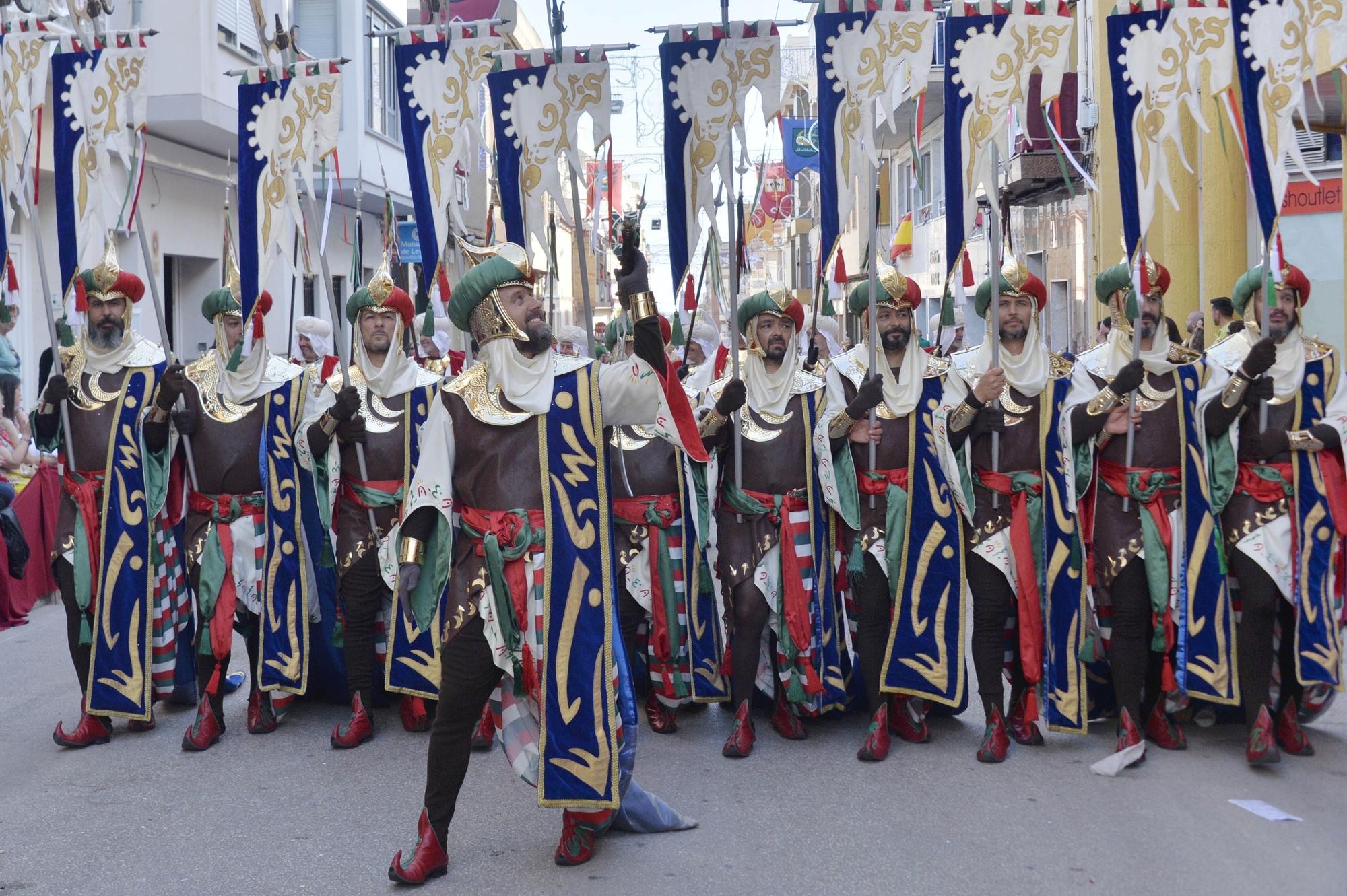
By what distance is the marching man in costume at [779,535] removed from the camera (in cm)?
595

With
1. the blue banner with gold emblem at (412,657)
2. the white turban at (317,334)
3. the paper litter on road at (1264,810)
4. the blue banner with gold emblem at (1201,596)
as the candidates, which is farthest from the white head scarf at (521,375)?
the white turban at (317,334)

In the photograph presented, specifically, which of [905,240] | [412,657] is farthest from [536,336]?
[905,240]

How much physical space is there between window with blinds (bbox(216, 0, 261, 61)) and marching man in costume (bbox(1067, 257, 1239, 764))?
13054mm

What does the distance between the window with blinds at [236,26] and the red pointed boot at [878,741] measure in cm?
1308

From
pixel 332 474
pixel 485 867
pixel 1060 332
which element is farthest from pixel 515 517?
pixel 1060 332

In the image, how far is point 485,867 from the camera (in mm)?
4547

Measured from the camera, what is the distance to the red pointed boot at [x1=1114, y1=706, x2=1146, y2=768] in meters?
5.55

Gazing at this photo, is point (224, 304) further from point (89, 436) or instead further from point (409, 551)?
point (409, 551)

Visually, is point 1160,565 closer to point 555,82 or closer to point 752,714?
point 752,714

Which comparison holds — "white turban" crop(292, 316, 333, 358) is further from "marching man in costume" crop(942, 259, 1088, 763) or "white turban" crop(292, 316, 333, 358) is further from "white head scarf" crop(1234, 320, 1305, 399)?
"white head scarf" crop(1234, 320, 1305, 399)

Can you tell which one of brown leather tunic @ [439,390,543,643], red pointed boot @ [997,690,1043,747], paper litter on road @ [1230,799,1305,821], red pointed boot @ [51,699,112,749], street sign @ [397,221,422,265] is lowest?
paper litter on road @ [1230,799,1305,821]

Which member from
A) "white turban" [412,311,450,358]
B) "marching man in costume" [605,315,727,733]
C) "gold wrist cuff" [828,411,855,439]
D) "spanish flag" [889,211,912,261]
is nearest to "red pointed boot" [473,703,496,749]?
"marching man in costume" [605,315,727,733]

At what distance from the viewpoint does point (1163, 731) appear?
19.2 ft

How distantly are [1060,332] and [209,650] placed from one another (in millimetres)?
17671
